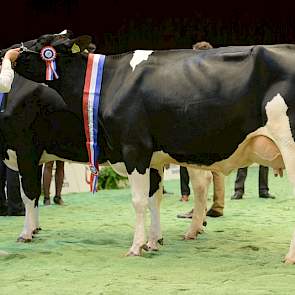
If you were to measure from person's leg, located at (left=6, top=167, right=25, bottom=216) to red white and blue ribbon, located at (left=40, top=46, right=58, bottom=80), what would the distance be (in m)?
2.93

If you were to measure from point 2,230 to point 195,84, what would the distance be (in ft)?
9.81

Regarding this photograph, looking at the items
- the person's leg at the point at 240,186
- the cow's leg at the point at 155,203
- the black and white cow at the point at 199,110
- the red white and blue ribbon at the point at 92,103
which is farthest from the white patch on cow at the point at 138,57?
the person's leg at the point at 240,186

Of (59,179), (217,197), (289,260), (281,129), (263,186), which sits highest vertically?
(281,129)

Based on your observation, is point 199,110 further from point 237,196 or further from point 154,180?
point 237,196

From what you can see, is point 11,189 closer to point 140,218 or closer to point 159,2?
point 140,218

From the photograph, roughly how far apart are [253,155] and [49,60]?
6.21ft

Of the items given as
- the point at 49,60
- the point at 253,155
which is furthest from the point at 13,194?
the point at 253,155

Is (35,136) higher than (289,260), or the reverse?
(35,136)

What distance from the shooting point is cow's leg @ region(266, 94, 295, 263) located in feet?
14.6

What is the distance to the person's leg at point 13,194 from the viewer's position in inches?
316

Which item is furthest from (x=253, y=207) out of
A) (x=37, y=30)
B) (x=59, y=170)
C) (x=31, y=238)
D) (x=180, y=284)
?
(x=37, y=30)

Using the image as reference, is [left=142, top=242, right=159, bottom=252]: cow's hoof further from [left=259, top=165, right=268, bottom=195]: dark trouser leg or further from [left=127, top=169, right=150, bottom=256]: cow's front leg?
[left=259, top=165, right=268, bottom=195]: dark trouser leg

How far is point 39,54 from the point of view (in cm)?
544

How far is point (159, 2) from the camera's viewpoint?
53.7 ft
